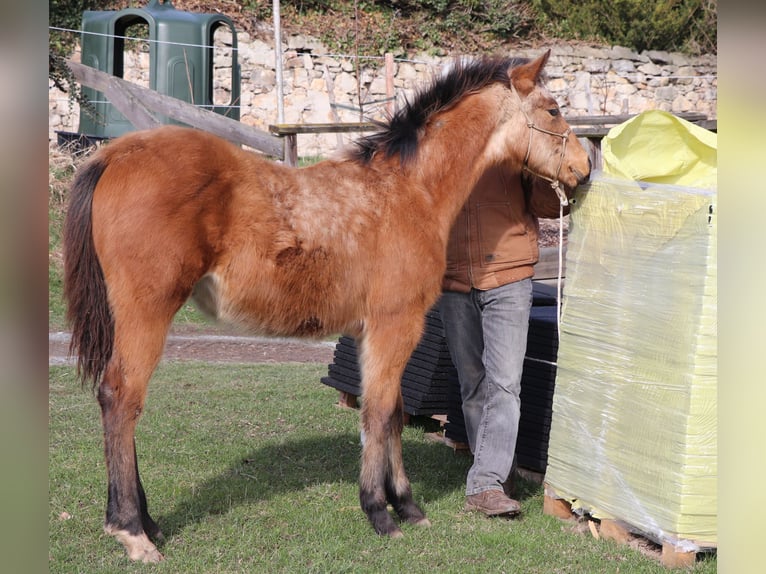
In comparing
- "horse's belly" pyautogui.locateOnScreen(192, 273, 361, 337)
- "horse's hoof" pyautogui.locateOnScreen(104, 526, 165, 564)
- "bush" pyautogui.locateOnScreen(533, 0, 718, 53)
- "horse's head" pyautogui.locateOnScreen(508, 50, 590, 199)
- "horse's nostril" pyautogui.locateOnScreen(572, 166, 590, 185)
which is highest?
"bush" pyautogui.locateOnScreen(533, 0, 718, 53)

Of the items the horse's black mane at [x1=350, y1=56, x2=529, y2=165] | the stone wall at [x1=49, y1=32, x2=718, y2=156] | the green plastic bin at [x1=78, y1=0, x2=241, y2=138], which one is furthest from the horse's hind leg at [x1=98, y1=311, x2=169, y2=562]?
the stone wall at [x1=49, y1=32, x2=718, y2=156]

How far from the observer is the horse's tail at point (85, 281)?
3.80m

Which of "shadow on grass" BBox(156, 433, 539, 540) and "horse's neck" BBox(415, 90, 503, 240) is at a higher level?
"horse's neck" BBox(415, 90, 503, 240)

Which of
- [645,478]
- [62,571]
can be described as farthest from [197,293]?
[645,478]

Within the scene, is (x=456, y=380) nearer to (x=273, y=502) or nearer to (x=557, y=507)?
(x=557, y=507)

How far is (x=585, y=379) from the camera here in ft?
14.3

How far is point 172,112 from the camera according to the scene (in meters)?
10.4

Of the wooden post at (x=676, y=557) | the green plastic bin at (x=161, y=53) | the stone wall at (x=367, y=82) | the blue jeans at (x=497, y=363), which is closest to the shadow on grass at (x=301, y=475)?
the blue jeans at (x=497, y=363)

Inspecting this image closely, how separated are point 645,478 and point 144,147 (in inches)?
117

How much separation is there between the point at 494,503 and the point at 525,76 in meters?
2.45

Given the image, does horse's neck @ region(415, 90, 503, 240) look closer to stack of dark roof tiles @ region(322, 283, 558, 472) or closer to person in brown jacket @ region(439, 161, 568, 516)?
person in brown jacket @ region(439, 161, 568, 516)

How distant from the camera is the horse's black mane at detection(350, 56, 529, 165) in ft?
14.9

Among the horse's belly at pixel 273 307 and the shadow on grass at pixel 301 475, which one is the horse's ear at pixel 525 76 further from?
the shadow on grass at pixel 301 475

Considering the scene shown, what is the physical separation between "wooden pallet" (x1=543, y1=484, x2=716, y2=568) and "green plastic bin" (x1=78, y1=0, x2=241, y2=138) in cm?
1253
